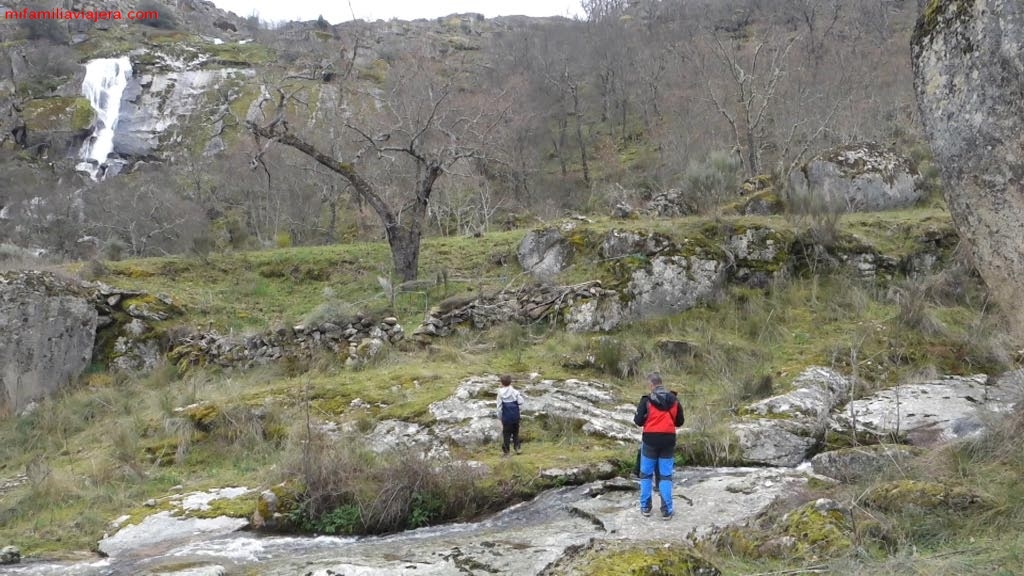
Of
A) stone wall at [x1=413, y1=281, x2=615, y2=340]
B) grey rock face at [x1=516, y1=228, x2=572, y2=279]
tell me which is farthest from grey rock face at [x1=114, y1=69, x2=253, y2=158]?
stone wall at [x1=413, y1=281, x2=615, y2=340]

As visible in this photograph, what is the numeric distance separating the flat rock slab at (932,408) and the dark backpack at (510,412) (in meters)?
3.39

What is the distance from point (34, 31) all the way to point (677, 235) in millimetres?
64661

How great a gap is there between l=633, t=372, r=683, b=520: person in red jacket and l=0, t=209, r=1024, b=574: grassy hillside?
1.27 meters

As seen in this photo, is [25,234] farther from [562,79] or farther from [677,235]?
[562,79]

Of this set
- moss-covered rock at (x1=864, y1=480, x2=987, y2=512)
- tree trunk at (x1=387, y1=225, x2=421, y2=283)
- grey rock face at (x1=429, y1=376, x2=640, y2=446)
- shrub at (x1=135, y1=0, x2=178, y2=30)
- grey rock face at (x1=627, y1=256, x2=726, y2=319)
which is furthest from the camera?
shrub at (x1=135, y1=0, x2=178, y2=30)

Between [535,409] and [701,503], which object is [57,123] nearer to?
[535,409]

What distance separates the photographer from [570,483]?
7.34m

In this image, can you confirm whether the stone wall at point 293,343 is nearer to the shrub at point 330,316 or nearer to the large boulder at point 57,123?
the shrub at point 330,316

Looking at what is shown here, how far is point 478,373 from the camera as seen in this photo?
1025 cm

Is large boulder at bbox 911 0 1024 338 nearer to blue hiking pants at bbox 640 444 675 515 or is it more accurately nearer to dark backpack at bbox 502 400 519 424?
blue hiking pants at bbox 640 444 675 515

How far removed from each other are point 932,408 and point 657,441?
13.5 ft

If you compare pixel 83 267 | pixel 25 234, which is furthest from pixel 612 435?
pixel 25 234

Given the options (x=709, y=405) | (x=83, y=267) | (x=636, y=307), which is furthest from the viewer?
(x=83, y=267)

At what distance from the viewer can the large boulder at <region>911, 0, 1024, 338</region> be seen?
5438mm
